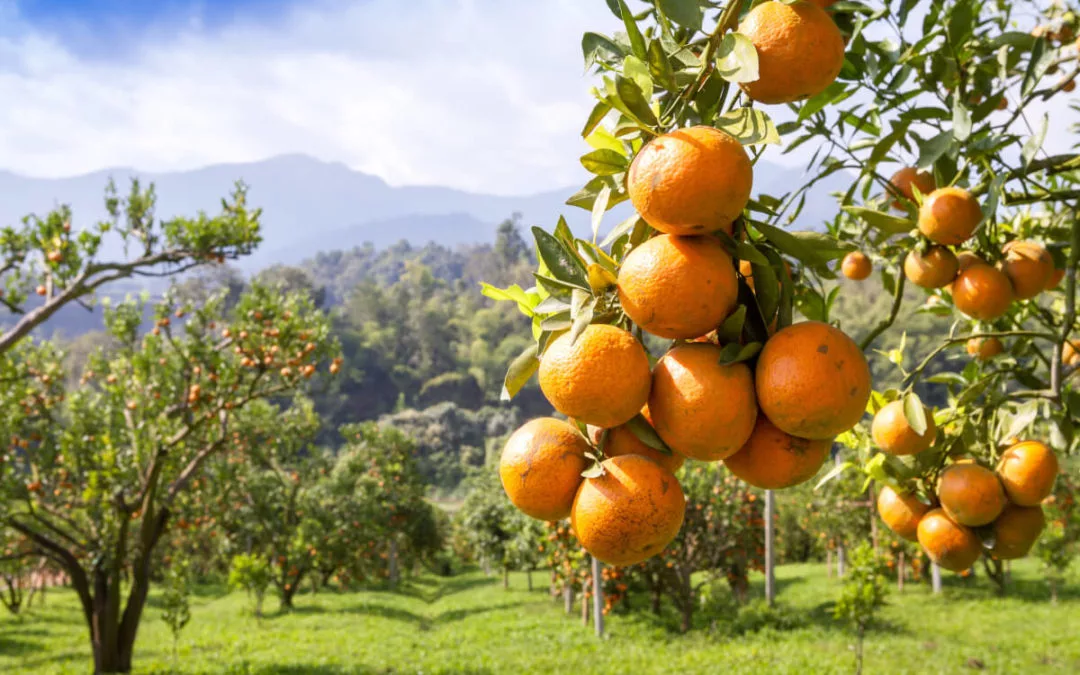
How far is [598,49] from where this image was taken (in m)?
0.86

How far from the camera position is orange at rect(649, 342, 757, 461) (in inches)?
27.9

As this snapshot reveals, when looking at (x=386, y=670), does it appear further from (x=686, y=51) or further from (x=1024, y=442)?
(x=686, y=51)

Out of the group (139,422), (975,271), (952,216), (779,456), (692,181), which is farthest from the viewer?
(139,422)

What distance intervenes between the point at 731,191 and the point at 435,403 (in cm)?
7599

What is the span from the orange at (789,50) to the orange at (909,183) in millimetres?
920

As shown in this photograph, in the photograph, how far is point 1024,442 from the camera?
1562 millimetres

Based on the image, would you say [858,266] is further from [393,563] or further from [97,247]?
[393,563]

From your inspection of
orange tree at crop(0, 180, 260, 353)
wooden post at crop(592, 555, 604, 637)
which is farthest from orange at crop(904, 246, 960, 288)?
wooden post at crop(592, 555, 604, 637)

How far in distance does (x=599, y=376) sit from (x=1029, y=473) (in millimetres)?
1278

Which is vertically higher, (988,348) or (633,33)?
(633,33)

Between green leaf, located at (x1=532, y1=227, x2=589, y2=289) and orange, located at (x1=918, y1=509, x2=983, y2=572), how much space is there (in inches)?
46.6

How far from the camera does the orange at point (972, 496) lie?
1457 millimetres

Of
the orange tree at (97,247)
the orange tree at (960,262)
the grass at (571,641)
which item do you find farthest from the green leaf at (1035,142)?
the grass at (571,641)

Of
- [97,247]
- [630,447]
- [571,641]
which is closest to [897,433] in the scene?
[630,447]
